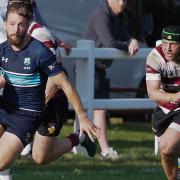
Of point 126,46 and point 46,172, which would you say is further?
point 126,46

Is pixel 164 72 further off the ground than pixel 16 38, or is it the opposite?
pixel 16 38

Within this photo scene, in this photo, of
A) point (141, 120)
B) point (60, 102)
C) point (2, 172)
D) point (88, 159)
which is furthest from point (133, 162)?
point (141, 120)

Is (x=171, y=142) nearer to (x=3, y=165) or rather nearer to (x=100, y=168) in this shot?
(x=100, y=168)

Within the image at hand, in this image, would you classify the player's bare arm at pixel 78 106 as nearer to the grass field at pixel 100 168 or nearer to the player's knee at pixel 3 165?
the player's knee at pixel 3 165

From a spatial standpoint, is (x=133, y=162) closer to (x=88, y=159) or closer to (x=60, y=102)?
(x=88, y=159)

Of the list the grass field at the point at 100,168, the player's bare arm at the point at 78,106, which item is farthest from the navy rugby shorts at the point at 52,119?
the player's bare arm at the point at 78,106

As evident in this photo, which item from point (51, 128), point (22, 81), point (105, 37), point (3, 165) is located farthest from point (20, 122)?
point (105, 37)

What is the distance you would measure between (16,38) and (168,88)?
202cm

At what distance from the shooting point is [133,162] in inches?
456

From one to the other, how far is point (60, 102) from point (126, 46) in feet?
8.75

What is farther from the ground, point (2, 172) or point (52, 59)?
point (52, 59)

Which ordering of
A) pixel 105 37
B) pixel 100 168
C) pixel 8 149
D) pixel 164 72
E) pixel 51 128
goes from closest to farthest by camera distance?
pixel 8 149, pixel 51 128, pixel 164 72, pixel 100 168, pixel 105 37

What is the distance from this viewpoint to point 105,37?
1214 centimetres

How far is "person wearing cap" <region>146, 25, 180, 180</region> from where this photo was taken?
956 cm
